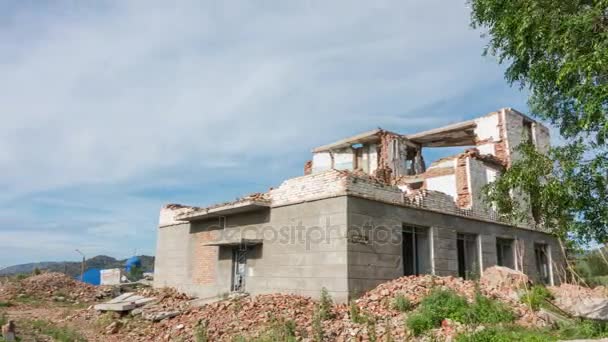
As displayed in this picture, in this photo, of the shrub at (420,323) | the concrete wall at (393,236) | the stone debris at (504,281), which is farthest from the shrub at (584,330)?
the concrete wall at (393,236)

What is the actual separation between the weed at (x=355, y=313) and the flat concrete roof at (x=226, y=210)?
4.40m

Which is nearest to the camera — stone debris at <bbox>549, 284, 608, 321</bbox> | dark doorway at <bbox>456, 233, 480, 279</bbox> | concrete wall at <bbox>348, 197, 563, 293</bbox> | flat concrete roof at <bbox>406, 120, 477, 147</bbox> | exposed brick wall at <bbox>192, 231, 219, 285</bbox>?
stone debris at <bbox>549, 284, 608, 321</bbox>

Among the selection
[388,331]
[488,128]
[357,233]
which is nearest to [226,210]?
[357,233]

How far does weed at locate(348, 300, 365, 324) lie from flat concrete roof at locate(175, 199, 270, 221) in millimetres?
4399

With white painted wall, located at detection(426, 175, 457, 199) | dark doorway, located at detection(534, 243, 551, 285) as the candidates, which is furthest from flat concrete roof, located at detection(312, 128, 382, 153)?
dark doorway, located at detection(534, 243, 551, 285)

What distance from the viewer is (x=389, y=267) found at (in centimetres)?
1218

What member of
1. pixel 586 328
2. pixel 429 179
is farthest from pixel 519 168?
pixel 429 179

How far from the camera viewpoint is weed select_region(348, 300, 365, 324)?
9656mm

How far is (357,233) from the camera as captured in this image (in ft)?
37.8

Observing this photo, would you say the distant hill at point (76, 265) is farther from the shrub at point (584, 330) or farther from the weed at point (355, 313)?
the shrub at point (584, 330)

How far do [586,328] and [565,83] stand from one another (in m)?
4.63

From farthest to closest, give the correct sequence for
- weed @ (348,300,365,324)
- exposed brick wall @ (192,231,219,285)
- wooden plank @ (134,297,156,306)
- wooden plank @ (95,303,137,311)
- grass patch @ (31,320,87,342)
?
1. exposed brick wall @ (192,231,219,285)
2. wooden plank @ (134,297,156,306)
3. wooden plank @ (95,303,137,311)
4. grass patch @ (31,320,87,342)
5. weed @ (348,300,365,324)

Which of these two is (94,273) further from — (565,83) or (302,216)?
(565,83)

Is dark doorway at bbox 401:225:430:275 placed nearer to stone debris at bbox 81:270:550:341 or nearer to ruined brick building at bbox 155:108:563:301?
ruined brick building at bbox 155:108:563:301
